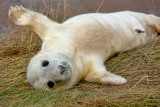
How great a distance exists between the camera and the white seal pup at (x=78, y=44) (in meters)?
4.39

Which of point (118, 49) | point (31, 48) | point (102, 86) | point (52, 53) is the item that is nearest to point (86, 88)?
point (102, 86)

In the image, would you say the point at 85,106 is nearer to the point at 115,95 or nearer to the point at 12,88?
the point at 115,95

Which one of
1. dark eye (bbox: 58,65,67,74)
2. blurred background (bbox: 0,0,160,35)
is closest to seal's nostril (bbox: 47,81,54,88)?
dark eye (bbox: 58,65,67,74)

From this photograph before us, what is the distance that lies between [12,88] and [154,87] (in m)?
1.44

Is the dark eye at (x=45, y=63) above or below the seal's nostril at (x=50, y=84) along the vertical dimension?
above

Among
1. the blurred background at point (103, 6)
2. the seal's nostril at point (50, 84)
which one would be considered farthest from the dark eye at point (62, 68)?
the blurred background at point (103, 6)

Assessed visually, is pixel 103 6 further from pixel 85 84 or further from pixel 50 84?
pixel 50 84

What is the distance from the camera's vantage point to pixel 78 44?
16.4 ft

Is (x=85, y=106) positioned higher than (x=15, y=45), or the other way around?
(x=85, y=106)

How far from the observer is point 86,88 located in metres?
4.68

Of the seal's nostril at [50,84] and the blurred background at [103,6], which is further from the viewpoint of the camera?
the blurred background at [103,6]

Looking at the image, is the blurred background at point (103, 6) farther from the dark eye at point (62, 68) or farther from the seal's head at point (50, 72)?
the dark eye at point (62, 68)

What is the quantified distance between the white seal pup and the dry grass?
0.11 meters

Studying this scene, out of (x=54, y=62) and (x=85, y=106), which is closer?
(x=85, y=106)
